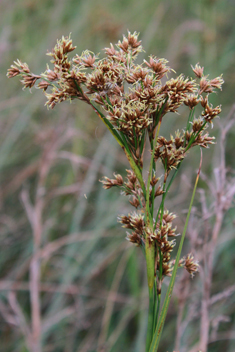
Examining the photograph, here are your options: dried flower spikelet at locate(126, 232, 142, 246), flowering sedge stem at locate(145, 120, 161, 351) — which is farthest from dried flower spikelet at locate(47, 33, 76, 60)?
dried flower spikelet at locate(126, 232, 142, 246)

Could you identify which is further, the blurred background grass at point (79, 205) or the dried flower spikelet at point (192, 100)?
the blurred background grass at point (79, 205)

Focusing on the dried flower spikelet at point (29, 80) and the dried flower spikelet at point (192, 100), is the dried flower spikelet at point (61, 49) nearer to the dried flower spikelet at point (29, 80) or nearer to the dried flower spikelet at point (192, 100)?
the dried flower spikelet at point (29, 80)

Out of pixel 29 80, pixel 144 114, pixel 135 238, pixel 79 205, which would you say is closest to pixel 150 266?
pixel 135 238

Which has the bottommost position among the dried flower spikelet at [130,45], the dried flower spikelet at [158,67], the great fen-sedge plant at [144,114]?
the great fen-sedge plant at [144,114]

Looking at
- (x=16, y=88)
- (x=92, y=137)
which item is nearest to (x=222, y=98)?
(x=92, y=137)

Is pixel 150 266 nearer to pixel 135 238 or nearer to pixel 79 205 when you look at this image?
pixel 135 238

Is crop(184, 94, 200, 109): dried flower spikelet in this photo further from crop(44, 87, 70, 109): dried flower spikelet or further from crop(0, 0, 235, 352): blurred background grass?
crop(0, 0, 235, 352): blurred background grass

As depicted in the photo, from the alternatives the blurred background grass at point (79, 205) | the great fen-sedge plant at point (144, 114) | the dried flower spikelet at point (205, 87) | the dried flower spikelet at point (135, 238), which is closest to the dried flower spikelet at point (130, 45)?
the great fen-sedge plant at point (144, 114)

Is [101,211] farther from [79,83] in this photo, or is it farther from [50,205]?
[79,83]
